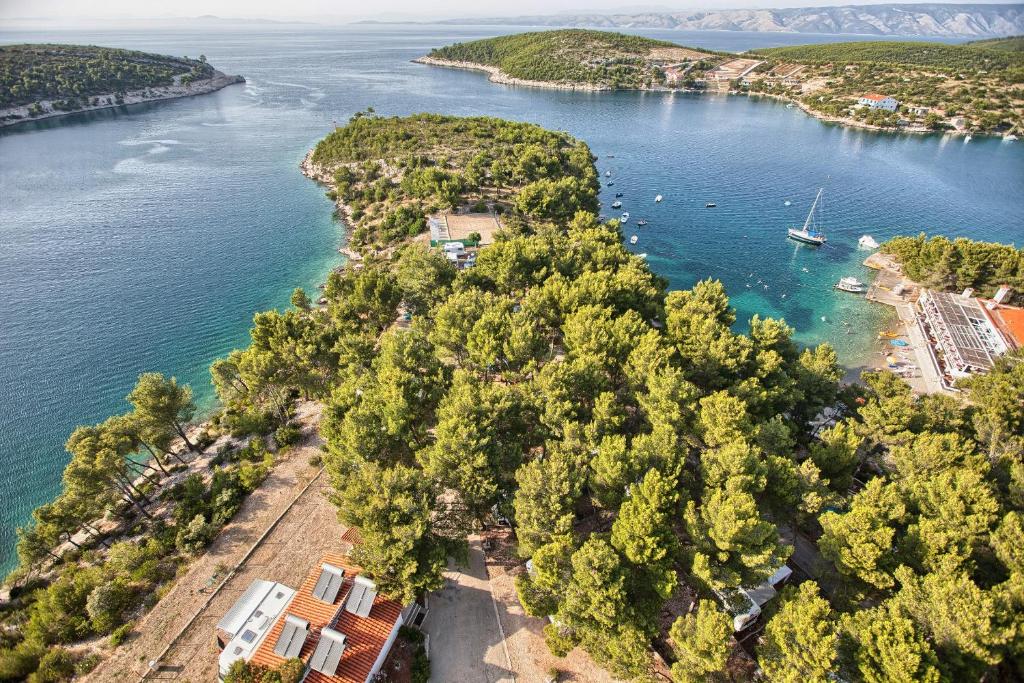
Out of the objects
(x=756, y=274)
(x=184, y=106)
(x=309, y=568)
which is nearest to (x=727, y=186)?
(x=756, y=274)

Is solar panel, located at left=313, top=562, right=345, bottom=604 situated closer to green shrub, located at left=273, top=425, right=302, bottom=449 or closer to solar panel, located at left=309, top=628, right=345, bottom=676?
solar panel, located at left=309, top=628, right=345, bottom=676

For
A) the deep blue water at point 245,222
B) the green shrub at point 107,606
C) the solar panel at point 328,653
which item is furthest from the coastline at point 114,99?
the solar panel at point 328,653

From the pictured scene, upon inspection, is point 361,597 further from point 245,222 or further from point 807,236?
point 807,236

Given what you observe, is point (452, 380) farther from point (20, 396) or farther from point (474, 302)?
point (20, 396)

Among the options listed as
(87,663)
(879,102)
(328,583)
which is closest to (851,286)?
(328,583)

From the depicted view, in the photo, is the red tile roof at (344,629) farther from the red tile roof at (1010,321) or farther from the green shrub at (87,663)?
the red tile roof at (1010,321)
